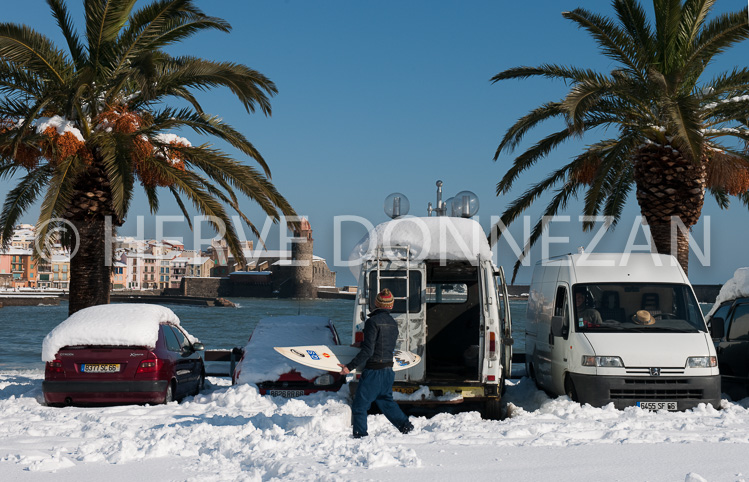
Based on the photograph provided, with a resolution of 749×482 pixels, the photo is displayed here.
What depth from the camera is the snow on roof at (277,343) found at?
35.2 ft

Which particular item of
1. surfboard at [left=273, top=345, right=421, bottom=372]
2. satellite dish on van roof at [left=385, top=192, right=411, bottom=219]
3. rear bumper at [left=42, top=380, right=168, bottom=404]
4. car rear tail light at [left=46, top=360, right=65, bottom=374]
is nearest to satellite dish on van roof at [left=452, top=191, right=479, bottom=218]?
satellite dish on van roof at [left=385, top=192, right=411, bottom=219]

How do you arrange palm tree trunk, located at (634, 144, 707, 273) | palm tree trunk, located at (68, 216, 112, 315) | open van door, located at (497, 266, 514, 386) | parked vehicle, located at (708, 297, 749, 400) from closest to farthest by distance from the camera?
open van door, located at (497, 266, 514, 386) < parked vehicle, located at (708, 297, 749, 400) < palm tree trunk, located at (68, 216, 112, 315) < palm tree trunk, located at (634, 144, 707, 273)

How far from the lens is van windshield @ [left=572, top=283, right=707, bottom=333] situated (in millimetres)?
10062

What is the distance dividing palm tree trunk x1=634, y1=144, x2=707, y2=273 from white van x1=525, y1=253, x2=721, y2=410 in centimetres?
447

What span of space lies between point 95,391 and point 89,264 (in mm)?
4333

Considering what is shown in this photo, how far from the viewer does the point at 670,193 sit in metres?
14.9

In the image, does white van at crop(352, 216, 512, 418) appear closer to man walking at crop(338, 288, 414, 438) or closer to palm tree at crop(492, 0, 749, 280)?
man walking at crop(338, 288, 414, 438)

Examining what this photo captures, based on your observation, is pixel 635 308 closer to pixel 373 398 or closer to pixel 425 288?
pixel 425 288

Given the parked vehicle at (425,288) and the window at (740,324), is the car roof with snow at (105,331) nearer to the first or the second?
the parked vehicle at (425,288)

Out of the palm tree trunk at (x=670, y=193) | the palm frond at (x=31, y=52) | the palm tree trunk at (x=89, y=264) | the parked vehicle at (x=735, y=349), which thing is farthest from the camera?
the palm tree trunk at (x=670, y=193)

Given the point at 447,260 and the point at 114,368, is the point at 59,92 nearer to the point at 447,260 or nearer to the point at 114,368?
the point at 114,368

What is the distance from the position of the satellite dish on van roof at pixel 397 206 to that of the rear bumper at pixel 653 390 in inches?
150

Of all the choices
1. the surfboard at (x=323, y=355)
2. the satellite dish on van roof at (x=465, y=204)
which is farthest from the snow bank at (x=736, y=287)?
the surfboard at (x=323, y=355)

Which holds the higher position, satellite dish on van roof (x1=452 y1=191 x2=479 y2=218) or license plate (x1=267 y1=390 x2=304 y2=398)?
satellite dish on van roof (x1=452 y1=191 x2=479 y2=218)
